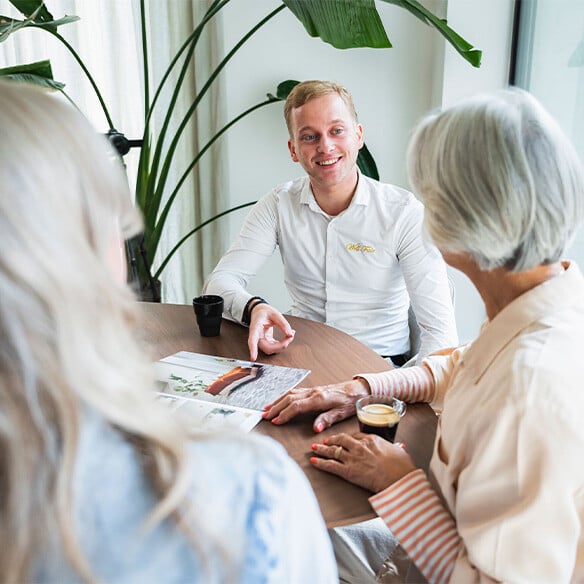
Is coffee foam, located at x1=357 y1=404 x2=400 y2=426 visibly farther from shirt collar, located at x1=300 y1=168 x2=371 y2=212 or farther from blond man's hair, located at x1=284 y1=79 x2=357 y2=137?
blond man's hair, located at x1=284 y1=79 x2=357 y2=137

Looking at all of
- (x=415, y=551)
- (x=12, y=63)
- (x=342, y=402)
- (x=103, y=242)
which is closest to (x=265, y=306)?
(x=342, y=402)

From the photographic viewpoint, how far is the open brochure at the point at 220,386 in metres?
1.11

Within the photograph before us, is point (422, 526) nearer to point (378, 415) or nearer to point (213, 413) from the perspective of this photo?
point (378, 415)

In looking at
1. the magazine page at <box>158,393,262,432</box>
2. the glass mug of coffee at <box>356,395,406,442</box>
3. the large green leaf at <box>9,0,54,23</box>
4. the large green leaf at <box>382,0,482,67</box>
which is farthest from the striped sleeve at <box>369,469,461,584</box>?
the large green leaf at <box>9,0,54,23</box>

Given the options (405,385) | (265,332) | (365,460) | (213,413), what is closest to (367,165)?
(265,332)

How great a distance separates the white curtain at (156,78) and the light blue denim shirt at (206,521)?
8.49ft

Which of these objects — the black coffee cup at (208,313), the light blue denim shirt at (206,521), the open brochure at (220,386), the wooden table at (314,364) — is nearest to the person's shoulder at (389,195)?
the wooden table at (314,364)

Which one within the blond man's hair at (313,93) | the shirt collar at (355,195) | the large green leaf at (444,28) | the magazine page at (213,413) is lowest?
the magazine page at (213,413)

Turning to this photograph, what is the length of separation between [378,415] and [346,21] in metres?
1.47

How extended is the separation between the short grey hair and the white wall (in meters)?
1.85

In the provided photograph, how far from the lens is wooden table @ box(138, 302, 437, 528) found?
913 millimetres

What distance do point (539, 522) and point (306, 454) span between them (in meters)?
0.38

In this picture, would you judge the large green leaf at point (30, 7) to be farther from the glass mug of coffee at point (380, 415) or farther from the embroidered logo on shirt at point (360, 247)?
the glass mug of coffee at point (380, 415)

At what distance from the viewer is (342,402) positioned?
114 cm
